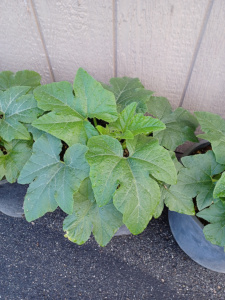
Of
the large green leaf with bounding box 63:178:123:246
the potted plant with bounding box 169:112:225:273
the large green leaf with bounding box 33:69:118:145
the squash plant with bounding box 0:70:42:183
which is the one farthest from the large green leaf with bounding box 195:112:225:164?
the squash plant with bounding box 0:70:42:183

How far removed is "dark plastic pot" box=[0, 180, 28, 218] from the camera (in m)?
1.41

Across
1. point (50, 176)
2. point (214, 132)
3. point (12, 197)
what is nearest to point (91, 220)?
point (50, 176)

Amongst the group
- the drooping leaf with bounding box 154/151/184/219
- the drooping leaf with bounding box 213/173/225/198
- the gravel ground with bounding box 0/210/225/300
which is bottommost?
the gravel ground with bounding box 0/210/225/300

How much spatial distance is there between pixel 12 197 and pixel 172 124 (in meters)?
0.96

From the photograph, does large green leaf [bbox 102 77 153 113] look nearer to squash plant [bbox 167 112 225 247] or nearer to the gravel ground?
squash plant [bbox 167 112 225 247]

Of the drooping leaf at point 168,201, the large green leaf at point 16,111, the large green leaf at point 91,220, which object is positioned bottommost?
the large green leaf at point 91,220

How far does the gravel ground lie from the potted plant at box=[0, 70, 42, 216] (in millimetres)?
519

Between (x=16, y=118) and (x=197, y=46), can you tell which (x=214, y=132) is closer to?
(x=197, y=46)

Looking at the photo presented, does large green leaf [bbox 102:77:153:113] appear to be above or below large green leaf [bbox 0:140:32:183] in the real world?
above

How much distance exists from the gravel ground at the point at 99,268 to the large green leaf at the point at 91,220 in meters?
0.47

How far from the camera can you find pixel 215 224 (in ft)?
3.69

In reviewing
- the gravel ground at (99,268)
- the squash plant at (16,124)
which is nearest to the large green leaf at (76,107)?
the squash plant at (16,124)

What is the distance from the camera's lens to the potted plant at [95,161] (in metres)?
0.94

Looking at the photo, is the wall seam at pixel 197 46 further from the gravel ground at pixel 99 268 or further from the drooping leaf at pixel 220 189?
the gravel ground at pixel 99 268
